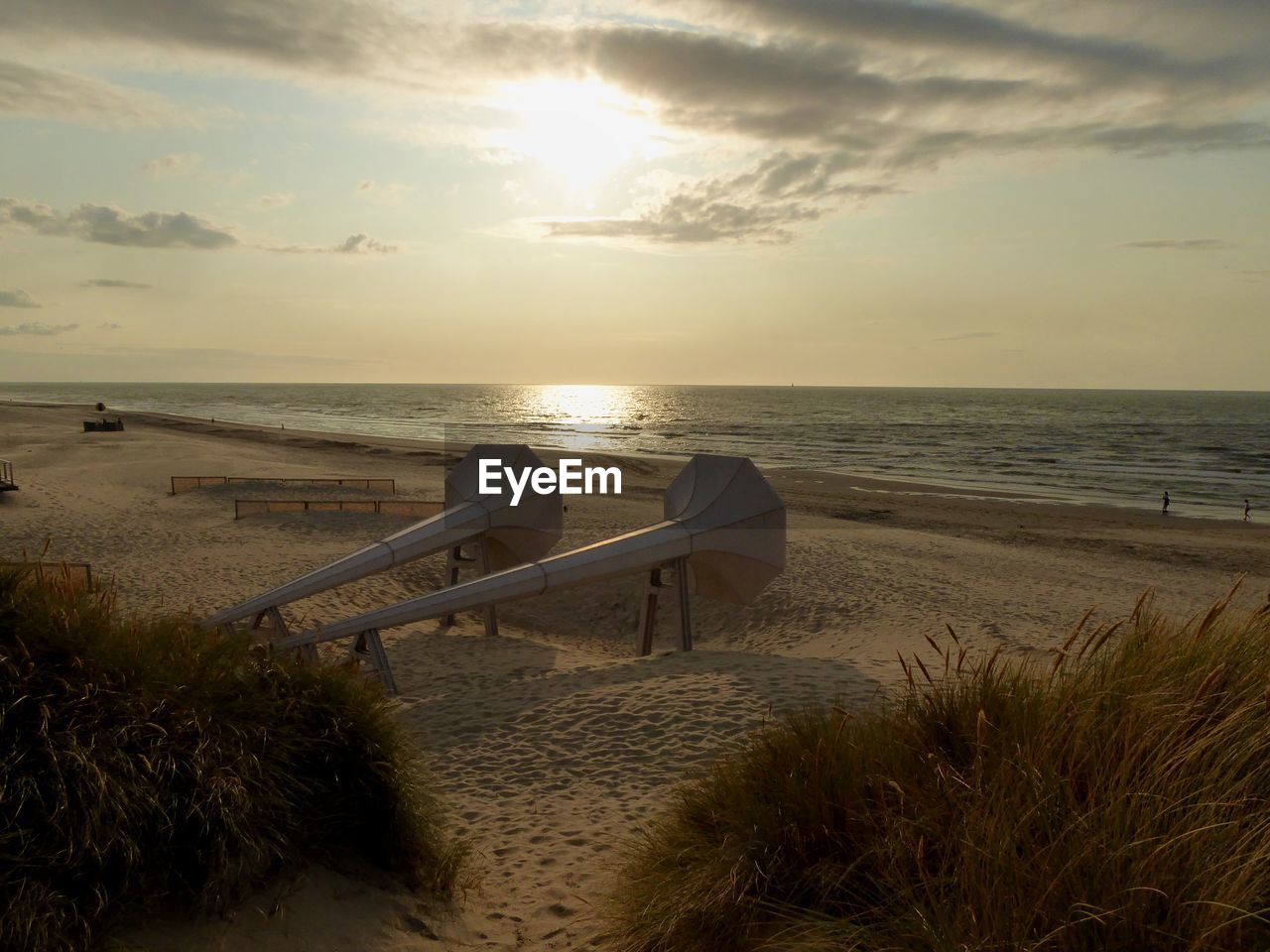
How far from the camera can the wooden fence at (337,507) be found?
23.7 metres

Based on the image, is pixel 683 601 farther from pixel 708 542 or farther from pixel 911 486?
pixel 911 486

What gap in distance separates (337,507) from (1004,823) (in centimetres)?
2262

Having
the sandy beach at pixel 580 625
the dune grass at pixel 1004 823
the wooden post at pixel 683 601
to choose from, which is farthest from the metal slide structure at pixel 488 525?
the dune grass at pixel 1004 823

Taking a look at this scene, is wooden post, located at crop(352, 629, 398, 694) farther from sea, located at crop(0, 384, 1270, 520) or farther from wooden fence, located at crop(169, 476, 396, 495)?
sea, located at crop(0, 384, 1270, 520)

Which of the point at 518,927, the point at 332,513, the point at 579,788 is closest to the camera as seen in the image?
the point at 518,927

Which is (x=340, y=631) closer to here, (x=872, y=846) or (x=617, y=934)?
(x=617, y=934)

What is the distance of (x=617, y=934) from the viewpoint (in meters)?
4.81

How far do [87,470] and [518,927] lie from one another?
3470 cm

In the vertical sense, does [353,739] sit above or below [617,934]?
above

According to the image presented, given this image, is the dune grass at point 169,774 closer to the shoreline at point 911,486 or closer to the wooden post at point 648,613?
the wooden post at point 648,613

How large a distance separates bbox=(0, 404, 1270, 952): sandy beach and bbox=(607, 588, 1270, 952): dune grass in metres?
0.84

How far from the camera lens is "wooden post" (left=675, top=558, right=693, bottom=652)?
13328 millimetres

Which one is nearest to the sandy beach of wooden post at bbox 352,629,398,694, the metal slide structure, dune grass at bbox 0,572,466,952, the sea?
dune grass at bbox 0,572,466,952

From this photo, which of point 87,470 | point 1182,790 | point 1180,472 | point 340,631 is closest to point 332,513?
point 340,631
